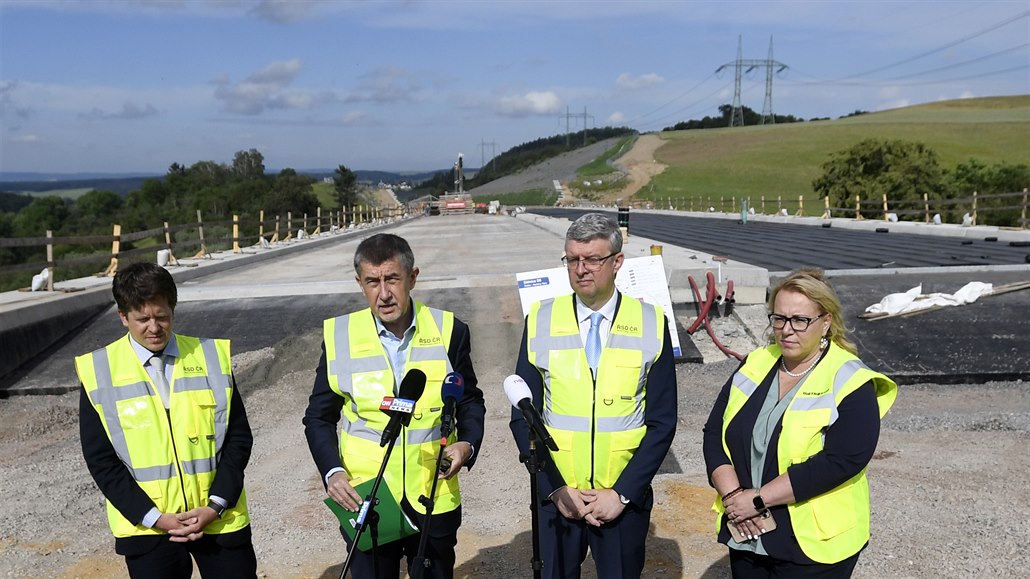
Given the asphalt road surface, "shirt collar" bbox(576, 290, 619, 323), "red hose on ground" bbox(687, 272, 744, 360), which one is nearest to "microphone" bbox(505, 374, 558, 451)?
"shirt collar" bbox(576, 290, 619, 323)

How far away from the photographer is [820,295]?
3074 millimetres

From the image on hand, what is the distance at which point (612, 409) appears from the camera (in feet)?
10.7

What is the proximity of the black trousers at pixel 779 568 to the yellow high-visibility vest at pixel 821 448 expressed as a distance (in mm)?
46

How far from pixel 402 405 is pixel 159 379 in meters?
1.23

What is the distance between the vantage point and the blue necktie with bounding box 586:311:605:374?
330cm

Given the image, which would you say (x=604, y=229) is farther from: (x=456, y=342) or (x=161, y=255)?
(x=161, y=255)

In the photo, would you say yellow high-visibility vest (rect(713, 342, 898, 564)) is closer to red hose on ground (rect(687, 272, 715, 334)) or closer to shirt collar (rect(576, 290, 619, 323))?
shirt collar (rect(576, 290, 619, 323))

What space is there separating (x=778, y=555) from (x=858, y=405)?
623mm

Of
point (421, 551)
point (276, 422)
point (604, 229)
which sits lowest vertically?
point (276, 422)

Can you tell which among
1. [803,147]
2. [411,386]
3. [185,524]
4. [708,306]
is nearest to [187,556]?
[185,524]

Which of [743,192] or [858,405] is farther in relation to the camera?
[743,192]

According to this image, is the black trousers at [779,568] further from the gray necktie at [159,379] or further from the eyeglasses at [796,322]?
the gray necktie at [159,379]

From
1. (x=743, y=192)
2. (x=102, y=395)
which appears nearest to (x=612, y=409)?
(x=102, y=395)

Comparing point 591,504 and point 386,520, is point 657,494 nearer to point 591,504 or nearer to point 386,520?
point 591,504
